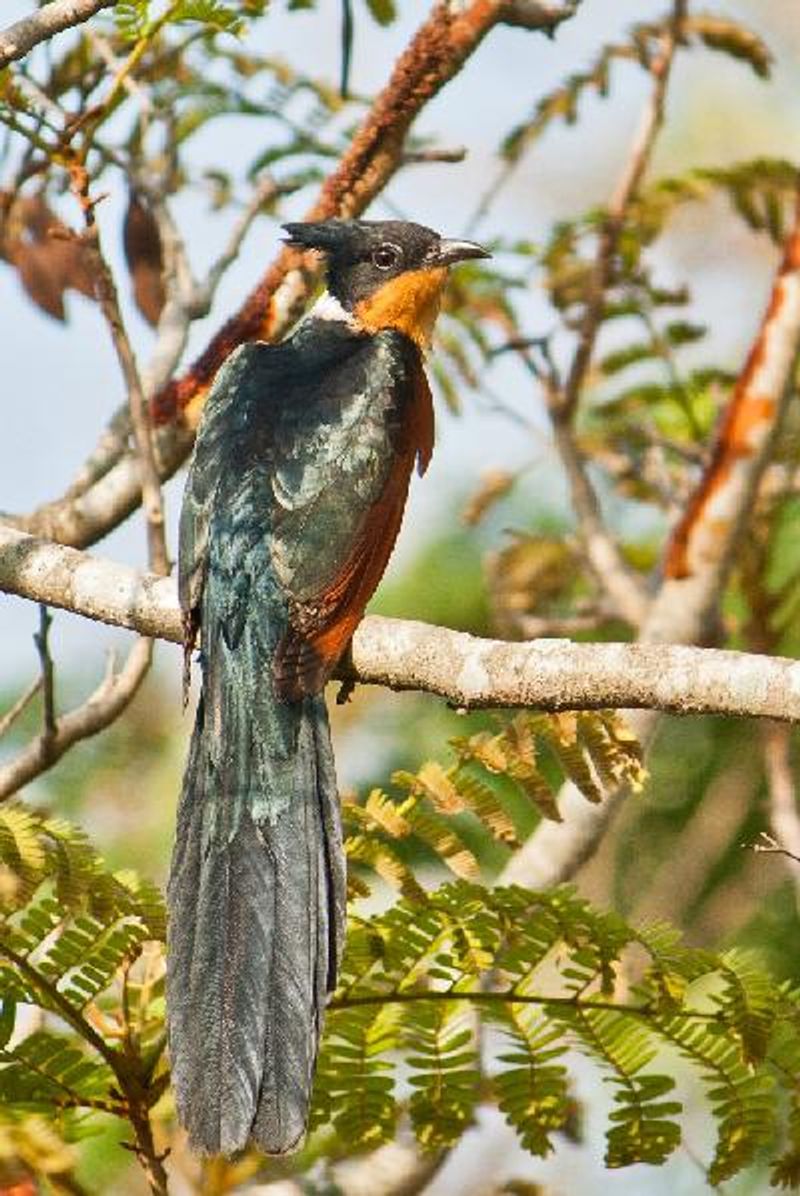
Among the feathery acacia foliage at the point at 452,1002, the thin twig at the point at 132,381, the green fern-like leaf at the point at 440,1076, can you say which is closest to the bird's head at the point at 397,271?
the thin twig at the point at 132,381

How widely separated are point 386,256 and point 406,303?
140 millimetres

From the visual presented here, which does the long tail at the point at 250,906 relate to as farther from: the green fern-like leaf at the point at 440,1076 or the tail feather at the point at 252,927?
the green fern-like leaf at the point at 440,1076

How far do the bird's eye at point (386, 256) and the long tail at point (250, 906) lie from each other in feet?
5.03

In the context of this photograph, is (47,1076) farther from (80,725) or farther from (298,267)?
(298,267)

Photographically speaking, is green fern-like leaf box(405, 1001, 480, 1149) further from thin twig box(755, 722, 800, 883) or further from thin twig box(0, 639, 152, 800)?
thin twig box(755, 722, 800, 883)

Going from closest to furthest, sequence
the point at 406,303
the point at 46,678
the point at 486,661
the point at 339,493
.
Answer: the point at 486,661 < the point at 46,678 < the point at 339,493 < the point at 406,303

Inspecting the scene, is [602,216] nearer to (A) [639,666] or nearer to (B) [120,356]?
(B) [120,356]

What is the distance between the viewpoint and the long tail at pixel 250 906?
3500 mm

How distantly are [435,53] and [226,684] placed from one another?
1612 millimetres

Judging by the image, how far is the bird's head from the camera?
18.0 feet

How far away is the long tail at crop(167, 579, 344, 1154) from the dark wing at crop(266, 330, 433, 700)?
4.3 inches

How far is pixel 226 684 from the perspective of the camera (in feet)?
13.9

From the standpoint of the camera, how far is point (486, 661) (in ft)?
12.2

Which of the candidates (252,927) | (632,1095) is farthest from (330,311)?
(632,1095)
